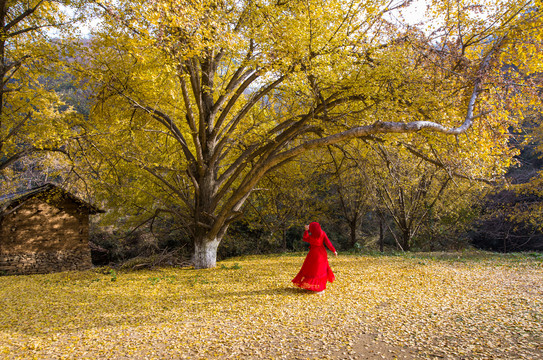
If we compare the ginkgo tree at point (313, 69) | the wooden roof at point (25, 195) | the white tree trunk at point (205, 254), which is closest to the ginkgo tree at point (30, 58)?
the ginkgo tree at point (313, 69)

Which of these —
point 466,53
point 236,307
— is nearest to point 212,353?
point 236,307

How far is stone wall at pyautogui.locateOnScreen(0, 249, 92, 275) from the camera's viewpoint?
13.0 meters

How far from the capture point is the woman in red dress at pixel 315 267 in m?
6.87

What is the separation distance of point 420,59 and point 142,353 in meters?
7.64

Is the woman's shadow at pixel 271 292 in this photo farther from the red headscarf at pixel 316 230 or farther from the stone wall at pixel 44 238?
the stone wall at pixel 44 238

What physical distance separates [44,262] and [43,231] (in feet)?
4.44

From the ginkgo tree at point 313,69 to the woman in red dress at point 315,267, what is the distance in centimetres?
223

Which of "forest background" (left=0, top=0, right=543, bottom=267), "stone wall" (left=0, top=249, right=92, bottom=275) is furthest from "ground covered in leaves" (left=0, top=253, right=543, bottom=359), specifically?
"stone wall" (left=0, top=249, right=92, bottom=275)

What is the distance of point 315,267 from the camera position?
698cm

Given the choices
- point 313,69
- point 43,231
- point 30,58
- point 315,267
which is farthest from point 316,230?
point 43,231

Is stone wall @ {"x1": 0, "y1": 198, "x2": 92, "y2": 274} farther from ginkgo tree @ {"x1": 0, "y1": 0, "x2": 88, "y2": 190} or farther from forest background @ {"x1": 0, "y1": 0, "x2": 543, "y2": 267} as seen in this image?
ginkgo tree @ {"x1": 0, "y1": 0, "x2": 88, "y2": 190}

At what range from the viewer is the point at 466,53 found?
25.8ft

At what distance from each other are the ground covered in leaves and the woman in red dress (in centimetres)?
25

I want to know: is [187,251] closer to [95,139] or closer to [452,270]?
[95,139]
